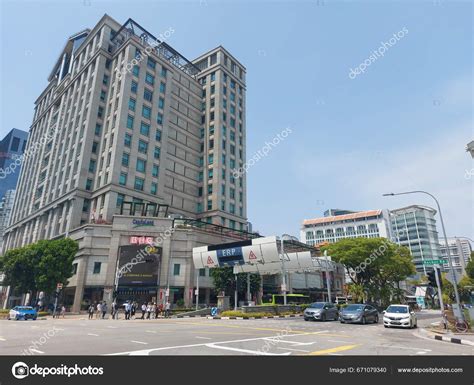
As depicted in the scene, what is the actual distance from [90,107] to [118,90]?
6586 mm

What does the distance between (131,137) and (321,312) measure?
157 feet

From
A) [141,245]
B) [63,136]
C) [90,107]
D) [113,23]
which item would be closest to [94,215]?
[141,245]

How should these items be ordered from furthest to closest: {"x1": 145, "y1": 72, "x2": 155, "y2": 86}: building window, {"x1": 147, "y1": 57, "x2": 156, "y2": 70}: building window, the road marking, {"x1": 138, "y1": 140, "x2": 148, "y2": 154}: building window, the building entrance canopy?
{"x1": 147, "y1": 57, "x2": 156, "y2": 70}: building window
{"x1": 145, "y1": 72, "x2": 155, "y2": 86}: building window
{"x1": 138, "y1": 140, "x2": 148, "y2": 154}: building window
the building entrance canopy
the road marking

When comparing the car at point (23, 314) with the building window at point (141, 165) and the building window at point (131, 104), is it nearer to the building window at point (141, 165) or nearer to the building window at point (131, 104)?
the building window at point (141, 165)

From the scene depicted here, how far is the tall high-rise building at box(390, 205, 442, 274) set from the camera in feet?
475

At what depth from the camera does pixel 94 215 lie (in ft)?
178

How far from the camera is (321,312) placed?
80.5 ft

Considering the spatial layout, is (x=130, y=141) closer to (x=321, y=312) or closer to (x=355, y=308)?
(x=321, y=312)

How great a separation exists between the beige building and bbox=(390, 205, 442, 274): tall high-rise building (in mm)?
109117

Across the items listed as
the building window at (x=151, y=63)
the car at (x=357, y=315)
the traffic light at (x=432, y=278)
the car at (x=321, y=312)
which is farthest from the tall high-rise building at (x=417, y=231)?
the traffic light at (x=432, y=278)

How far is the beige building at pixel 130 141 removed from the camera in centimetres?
5722

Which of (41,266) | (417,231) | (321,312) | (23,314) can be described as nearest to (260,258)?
(321,312)
